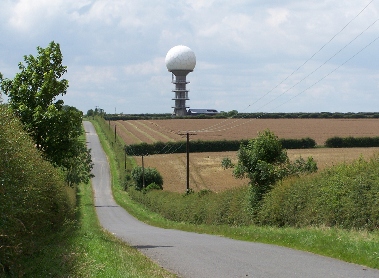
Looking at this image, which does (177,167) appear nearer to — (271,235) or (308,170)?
(308,170)

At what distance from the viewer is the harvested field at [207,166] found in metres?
65.9

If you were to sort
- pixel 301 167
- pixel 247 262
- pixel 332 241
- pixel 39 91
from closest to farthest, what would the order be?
pixel 247 262, pixel 332 241, pixel 39 91, pixel 301 167

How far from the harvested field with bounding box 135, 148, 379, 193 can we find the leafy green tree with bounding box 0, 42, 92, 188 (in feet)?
127

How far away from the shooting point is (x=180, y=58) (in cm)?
14788

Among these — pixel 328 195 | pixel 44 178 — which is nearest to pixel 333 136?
pixel 328 195

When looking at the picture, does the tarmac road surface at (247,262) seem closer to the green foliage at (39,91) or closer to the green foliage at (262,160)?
the green foliage at (39,91)

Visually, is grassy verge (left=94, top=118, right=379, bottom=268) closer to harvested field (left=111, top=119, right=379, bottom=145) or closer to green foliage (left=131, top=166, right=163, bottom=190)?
green foliage (left=131, top=166, right=163, bottom=190)

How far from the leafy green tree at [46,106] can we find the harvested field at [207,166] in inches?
1523

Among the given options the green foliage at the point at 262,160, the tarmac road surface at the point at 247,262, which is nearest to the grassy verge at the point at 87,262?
the tarmac road surface at the point at 247,262

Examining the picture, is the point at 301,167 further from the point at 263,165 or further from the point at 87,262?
the point at 87,262

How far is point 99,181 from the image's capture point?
93.3m

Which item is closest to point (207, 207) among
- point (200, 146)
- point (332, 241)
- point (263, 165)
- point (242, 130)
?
point (263, 165)

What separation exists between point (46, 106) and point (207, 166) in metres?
54.3

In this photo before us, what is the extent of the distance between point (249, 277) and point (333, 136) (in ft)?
251
